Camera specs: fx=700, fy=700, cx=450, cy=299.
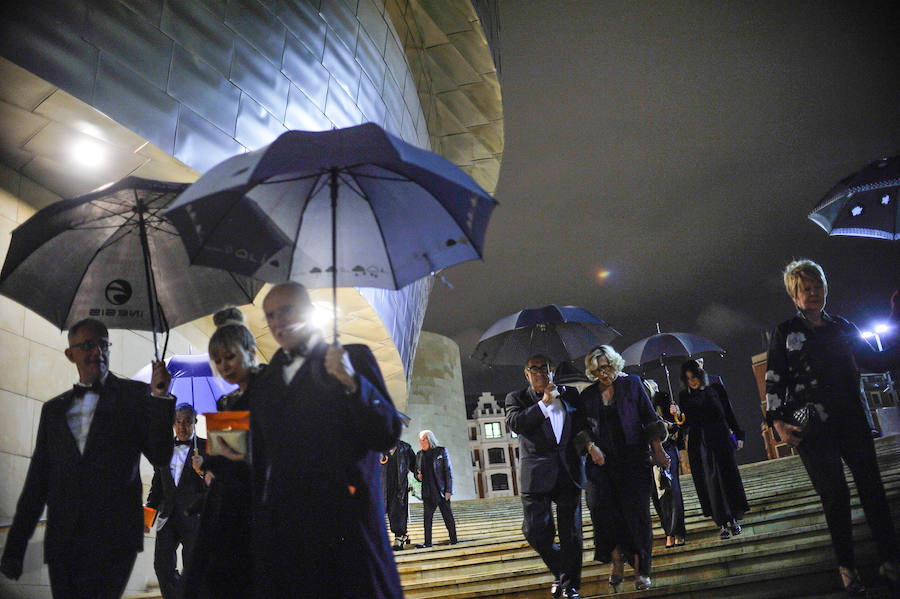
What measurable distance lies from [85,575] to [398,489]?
26.7ft

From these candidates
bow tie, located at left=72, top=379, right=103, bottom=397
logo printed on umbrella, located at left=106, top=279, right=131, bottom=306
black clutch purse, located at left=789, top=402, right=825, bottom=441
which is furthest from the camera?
logo printed on umbrella, located at left=106, top=279, right=131, bottom=306

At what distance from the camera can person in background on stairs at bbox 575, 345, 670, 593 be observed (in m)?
5.32

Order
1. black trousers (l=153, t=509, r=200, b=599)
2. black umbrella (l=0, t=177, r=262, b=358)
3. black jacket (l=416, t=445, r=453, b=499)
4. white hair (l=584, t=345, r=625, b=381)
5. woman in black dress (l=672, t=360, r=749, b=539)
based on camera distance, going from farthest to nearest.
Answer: black jacket (l=416, t=445, r=453, b=499)
woman in black dress (l=672, t=360, r=749, b=539)
black trousers (l=153, t=509, r=200, b=599)
white hair (l=584, t=345, r=625, b=381)
black umbrella (l=0, t=177, r=262, b=358)

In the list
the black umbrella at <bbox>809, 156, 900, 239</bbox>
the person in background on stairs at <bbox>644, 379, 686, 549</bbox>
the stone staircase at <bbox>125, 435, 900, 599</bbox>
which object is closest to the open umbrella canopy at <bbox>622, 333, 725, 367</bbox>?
the stone staircase at <bbox>125, 435, 900, 599</bbox>

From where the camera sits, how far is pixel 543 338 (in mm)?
8375

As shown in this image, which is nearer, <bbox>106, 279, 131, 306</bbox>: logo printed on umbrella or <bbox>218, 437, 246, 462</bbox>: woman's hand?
<bbox>218, 437, 246, 462</bbox>: woman's hand

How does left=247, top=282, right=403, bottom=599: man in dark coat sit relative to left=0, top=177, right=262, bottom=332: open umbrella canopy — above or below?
below

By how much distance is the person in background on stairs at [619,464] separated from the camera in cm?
532

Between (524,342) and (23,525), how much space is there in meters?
5.78

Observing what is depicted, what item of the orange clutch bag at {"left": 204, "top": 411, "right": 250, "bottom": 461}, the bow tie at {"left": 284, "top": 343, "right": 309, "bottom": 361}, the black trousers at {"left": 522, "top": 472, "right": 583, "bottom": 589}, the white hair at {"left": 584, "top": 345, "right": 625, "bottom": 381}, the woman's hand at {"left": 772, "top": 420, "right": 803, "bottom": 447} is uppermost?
the white hair at {"left": 584, "top": 345, "right": 625, "bottom": 381}

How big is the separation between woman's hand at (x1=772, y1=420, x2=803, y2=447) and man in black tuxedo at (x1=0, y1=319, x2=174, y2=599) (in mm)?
3399

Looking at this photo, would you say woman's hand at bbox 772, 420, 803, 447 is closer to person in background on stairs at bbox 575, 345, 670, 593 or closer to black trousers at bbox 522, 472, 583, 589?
person in background on stairs at bbox 575, 345, 670, 593

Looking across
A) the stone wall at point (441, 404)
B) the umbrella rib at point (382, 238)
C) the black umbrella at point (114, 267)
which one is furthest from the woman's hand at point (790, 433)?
the stone wall at point (441, 404)

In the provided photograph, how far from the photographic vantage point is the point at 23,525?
134 inches
